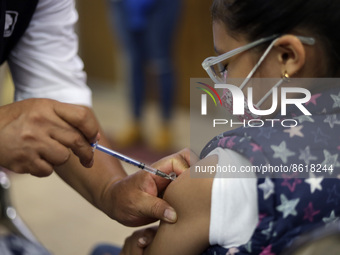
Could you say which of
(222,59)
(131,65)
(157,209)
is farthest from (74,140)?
(131,65)

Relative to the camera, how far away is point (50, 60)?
50.6 inches

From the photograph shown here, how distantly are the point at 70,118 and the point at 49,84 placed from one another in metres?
0.47

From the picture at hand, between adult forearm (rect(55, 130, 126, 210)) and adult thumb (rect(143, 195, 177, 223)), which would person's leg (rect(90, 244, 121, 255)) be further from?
adult thumb (rect(143, 195, 177, 223))

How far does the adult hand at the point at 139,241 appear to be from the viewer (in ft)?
3.20

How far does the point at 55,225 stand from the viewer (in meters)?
2.45

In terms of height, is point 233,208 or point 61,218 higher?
point 233,208

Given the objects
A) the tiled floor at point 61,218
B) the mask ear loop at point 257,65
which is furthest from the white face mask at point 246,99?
the tiled floor at point 61,218

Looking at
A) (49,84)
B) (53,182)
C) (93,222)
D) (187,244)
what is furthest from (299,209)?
(53,182)

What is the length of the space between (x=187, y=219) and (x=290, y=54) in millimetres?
321

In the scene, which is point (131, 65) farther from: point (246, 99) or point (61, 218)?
point (246, 99)

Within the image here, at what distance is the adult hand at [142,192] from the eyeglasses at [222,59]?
0.16 metres

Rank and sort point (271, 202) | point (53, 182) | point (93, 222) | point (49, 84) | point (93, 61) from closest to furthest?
point (271, 202), point (49, 84), point (93, 222), point (53, 182), point (93, 61)

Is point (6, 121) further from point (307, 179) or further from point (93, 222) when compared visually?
point (93, 222)
